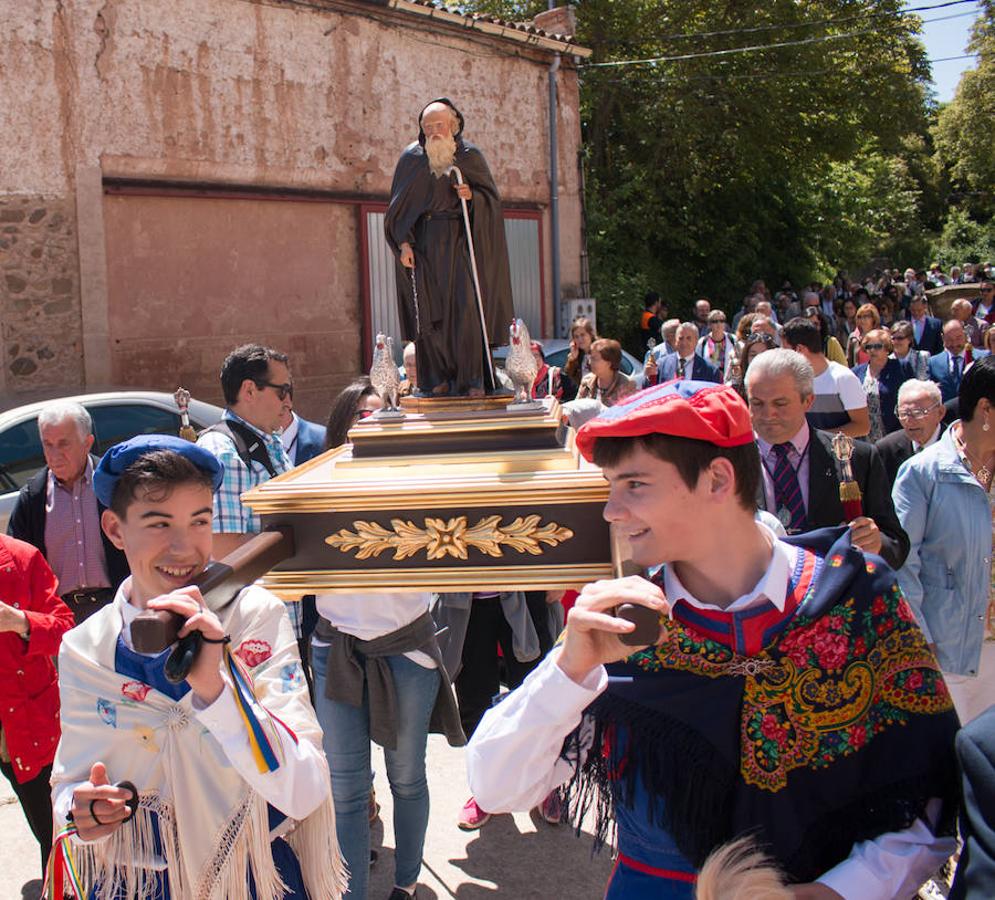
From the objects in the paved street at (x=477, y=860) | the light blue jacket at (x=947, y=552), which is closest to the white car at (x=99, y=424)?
the paved street at (x=477, y=860)

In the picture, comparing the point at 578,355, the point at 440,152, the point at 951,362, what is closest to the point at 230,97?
the point at 578,355

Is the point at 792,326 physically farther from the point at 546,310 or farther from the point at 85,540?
the point at 546,310

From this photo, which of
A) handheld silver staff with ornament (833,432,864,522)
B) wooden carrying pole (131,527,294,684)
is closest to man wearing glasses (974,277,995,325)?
handheld silver staff with ornament (833,432,864,522)

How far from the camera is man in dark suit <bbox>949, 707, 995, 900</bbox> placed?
1284mm

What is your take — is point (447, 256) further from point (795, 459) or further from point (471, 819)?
point (471, 819)

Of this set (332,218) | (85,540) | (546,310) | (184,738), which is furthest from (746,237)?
(184,738)

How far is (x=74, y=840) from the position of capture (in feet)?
5.94

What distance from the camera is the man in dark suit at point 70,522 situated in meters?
4.06

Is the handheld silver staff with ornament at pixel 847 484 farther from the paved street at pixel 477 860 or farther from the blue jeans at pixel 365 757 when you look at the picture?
the paved street at pixel 477 860

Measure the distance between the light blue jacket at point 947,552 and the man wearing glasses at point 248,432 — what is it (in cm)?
219

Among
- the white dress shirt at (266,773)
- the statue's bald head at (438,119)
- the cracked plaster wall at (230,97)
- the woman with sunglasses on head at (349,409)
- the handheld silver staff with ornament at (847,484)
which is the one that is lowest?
the white dress shirt at (266,773)

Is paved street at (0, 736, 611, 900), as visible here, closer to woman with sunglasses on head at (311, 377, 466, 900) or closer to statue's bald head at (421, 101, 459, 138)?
woman with sunglasses on head at (311, 377, 466, 900)

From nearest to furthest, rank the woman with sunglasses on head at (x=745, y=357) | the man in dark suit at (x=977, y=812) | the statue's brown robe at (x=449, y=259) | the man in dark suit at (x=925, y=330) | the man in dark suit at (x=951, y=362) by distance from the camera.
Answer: the man in dark suit at (x=977, y=812), the statue's brown robe at (x=449, y=259), the woman with sunglasses on head at (x=745, y=357), the man in dark suit at (x=951, y=362), the man in dark suit at (x=925, y=330)

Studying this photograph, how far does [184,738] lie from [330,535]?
755 millimetres
